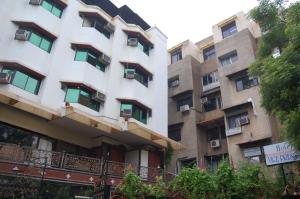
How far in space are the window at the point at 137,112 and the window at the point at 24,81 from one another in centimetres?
516

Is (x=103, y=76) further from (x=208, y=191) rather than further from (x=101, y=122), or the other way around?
(x=208, y=191)

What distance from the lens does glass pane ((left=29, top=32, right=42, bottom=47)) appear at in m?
15.5

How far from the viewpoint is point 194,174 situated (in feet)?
29.4

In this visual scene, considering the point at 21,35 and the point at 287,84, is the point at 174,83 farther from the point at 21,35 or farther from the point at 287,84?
the point at 287,84

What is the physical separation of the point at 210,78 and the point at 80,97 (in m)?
12.2

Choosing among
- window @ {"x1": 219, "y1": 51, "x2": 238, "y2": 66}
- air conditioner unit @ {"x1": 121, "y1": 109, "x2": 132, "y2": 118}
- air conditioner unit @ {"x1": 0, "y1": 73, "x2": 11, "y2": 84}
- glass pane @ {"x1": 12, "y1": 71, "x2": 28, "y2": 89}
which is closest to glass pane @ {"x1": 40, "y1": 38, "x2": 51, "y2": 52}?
glass pane @ {"x1": 12, "y1": 71, "x2": 28, "y2": 89}

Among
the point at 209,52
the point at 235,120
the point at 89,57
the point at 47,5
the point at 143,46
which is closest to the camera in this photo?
the point at 47,5

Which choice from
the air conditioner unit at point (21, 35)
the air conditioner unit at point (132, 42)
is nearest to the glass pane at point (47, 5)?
the air conditioner unit at point (21, 35)

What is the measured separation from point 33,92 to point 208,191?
10.0m

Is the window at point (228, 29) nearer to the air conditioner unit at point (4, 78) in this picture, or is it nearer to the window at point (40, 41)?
the window at point (40, 41)

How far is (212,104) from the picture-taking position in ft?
76.4

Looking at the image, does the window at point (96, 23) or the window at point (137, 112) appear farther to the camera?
the window at point (96, 23)

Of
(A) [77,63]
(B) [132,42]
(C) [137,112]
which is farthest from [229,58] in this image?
(A) [77,63]

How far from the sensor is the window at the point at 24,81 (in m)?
14.1
